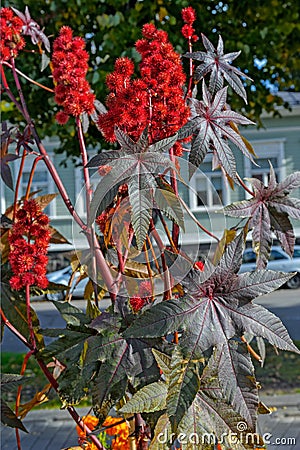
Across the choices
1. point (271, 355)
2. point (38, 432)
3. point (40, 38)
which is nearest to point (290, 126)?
point (271, 355)

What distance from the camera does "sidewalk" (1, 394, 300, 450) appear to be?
2948 millimetres

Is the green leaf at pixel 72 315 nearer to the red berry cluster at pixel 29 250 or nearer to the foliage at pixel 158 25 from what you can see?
the red berry cluster at pixel 29 250

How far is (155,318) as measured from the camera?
2.13 ft

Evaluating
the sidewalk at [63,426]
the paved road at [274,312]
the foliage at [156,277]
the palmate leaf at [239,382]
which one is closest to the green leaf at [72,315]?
the foliage at [156,277]

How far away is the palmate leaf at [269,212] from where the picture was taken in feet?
2.65

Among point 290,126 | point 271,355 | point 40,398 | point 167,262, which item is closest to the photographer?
point 167,262

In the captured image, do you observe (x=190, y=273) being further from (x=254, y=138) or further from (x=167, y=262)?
(x=254, y=138)

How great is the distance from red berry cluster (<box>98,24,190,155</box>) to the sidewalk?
7.38 ft

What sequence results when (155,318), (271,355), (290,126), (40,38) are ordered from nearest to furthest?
(155,318) → (40,38) → (271,355) → (290,126)

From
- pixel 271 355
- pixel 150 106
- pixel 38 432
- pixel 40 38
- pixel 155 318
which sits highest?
pixel 40 38

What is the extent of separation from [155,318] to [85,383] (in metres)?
0.14

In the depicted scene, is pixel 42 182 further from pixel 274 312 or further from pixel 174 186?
pixel 174 186

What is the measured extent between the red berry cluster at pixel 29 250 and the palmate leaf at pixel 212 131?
0.20 metres

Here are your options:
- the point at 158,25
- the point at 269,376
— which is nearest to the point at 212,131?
the point at 158,25
